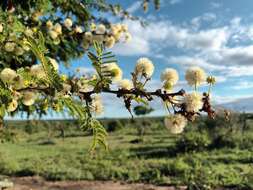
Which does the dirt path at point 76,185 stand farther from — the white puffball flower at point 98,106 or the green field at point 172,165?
the white puffball flower at point 98,106

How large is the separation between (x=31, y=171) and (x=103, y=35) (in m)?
15.4

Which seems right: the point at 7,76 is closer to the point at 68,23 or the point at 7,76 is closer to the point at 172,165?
the point at 68,23

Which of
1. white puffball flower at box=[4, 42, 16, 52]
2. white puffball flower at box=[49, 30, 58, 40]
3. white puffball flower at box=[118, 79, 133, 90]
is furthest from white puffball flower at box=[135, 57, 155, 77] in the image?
white puffball flower at box=[49, 30, 58, 40]

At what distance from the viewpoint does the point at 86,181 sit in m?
17.7

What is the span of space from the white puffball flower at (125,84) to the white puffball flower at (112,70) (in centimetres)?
5

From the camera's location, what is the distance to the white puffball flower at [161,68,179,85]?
6.45ft

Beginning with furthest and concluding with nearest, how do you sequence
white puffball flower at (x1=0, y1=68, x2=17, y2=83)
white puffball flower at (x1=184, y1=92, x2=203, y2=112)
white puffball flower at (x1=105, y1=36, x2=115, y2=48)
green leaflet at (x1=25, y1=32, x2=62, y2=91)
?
white puffball flower at (x1=105, y1=36, x2=115, y2=48)
white puffball flower at (x1=0, y1=68, x2=17, y2=83)
white puffball flower at (x1=184, y1=92, x2=203, y2=112)
green leaflet at (x1=25, y1=32, x2=62, y2=91)

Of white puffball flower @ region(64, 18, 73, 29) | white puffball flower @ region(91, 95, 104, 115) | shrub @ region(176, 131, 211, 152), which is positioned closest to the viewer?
white puffball flower @ region(91, 95, 104, 115)

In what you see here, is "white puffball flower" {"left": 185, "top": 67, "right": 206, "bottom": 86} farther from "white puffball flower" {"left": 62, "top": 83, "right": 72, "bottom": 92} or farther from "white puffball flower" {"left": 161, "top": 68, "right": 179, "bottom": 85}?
"white puffball flower" {"left": 62, "top": 83, "right": 72, "bottom": 92}

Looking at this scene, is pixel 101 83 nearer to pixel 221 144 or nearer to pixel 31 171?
pixel 31 171

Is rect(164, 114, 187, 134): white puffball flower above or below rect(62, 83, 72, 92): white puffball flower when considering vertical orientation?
below

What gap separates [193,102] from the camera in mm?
1778

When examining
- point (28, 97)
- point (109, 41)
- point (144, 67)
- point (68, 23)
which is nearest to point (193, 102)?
point (144, 67)

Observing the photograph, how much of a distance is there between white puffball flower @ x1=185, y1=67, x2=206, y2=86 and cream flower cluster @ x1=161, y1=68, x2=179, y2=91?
0.25 feet
